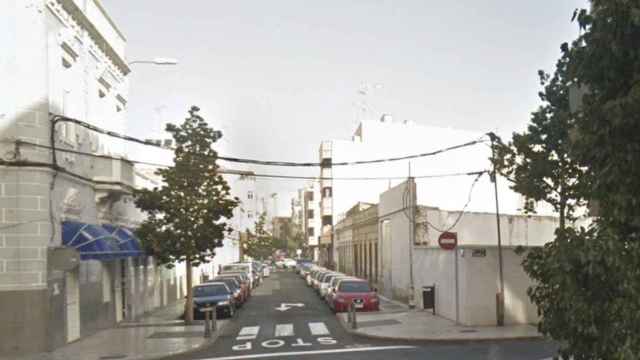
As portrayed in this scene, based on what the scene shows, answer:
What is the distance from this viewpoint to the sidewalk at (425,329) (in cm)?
1934

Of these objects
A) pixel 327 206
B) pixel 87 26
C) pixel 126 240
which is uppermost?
pixel 87 26

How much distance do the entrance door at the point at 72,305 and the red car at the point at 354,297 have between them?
10706mm

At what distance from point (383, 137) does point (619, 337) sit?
66.5 metres

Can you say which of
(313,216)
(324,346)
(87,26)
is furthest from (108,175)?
(313,216)

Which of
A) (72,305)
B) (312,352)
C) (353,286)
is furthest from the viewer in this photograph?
(353,286)

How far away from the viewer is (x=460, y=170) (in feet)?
179

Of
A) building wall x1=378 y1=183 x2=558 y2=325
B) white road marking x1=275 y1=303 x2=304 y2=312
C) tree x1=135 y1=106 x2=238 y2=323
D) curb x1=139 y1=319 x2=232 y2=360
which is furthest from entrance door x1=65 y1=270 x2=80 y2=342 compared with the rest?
white road marking x1=275 y1=303 x2=304 y2=312

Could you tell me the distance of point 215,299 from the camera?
2775cm

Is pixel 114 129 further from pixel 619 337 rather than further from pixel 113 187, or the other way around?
A: pixel 619 337

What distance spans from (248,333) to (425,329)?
18.4 feet

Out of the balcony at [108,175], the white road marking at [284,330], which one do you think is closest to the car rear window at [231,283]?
A: the white road marking at [284,330]

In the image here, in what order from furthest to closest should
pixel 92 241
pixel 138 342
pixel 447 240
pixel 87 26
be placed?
pixel 447 240, pixel 87 26, pixel 138 342, pixel 92 241

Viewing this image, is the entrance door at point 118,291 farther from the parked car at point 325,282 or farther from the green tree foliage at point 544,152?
the green tree foliage at point 544,152

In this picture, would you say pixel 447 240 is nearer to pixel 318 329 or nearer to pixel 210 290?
pixel 318 329
